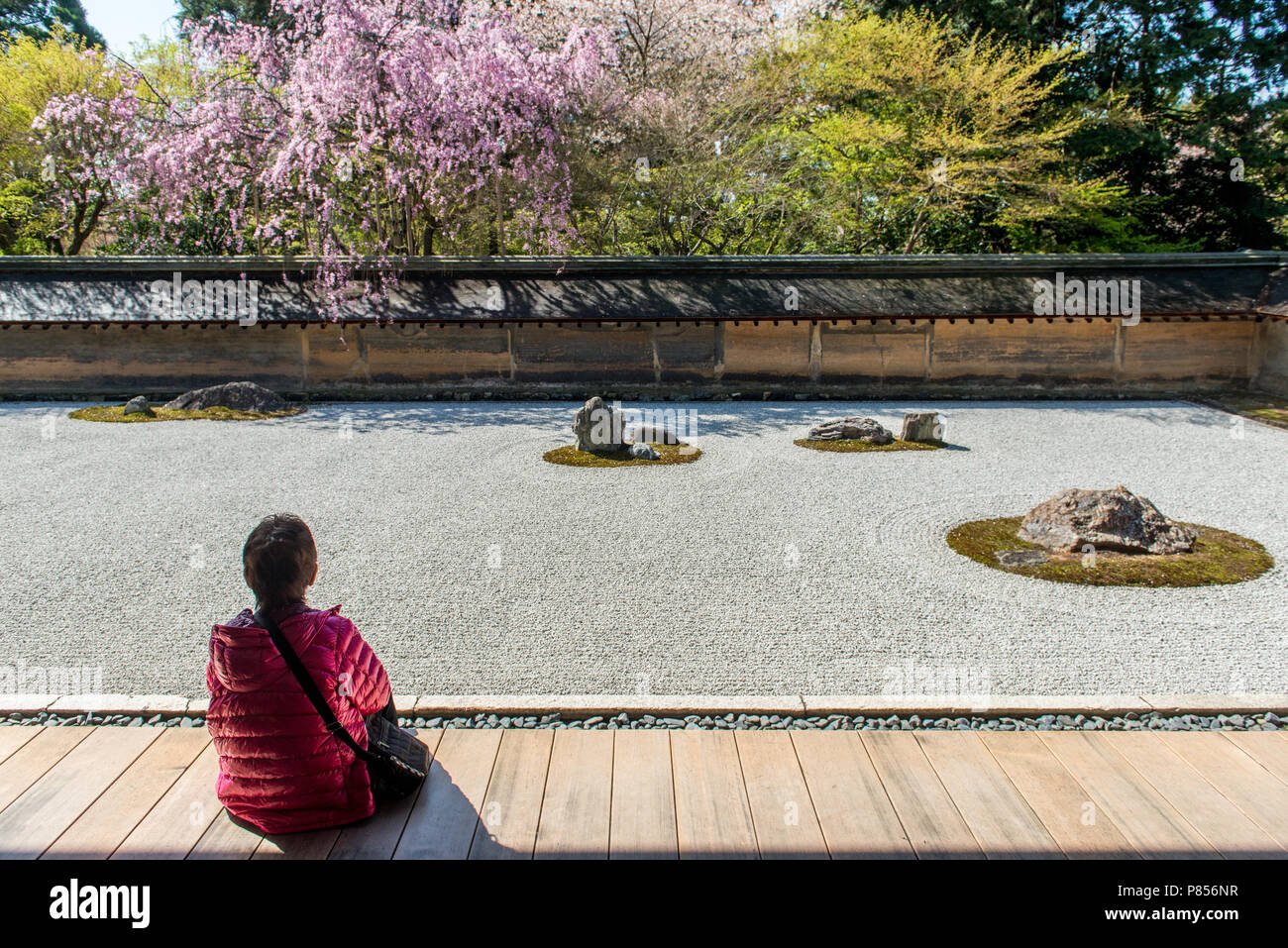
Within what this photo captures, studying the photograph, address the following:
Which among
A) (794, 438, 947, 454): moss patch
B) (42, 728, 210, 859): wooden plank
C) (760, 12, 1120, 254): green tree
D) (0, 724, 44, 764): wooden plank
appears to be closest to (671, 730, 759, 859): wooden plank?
(42, 728, 210, 859): wooden plank

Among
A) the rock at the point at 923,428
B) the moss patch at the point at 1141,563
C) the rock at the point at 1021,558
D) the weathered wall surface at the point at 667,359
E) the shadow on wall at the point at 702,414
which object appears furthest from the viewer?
the weathered wall surface at the point at 667,359

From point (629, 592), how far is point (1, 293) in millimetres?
15388

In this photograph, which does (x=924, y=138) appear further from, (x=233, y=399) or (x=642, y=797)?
(x=642, y=797)

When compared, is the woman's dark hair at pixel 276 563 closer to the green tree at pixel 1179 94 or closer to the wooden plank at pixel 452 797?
the wooden plank at pixel 452 797

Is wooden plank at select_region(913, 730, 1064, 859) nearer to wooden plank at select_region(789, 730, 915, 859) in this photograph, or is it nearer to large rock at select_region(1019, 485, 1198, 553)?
Result: wooden plank at select_region(789, 730, 915, 859)

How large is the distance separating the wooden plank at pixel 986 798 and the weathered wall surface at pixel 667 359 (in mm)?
11728

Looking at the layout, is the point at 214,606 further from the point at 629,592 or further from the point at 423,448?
the point at 423,448

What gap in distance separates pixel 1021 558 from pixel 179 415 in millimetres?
12361

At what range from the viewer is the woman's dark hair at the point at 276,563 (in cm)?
302

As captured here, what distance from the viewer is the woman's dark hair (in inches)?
119

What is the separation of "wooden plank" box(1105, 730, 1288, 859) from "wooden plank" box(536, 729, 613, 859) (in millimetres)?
2375

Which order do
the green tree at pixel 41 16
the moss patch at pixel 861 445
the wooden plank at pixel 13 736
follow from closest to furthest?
the wooden plank at pixel 13 736 → the moss patch at pixel 861 445 → the green tree at pixel 41 16

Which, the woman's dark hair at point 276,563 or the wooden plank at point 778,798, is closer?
the woman's dark hair at point 276,563

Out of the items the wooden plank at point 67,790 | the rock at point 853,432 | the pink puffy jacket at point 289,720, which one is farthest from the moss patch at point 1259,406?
the wooden plank at point 67,790
